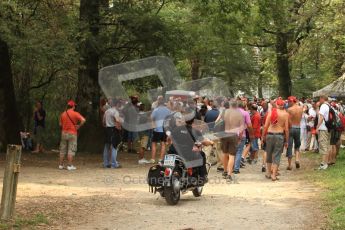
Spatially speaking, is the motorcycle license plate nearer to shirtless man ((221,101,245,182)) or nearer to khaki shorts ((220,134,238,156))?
shirtless man ((221,101,245,182))

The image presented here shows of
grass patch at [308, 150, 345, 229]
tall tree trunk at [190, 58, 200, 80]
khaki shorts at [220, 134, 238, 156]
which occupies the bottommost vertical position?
grass patch at [308, 150, 345, 229]

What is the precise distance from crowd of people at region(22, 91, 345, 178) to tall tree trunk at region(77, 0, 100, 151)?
0.75m

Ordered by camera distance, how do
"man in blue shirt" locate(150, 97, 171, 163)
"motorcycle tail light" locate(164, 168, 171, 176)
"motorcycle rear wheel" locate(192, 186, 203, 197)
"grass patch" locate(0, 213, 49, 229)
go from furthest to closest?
"man in blue shirt" locate(150, 97, 171, 163), "motorcycle rear wheel" locate(192, 186, 203, 197), "motorcycle tail light" locate(164, 168, 171, 176), "grass patch" locate(0, 213, 49, 229)

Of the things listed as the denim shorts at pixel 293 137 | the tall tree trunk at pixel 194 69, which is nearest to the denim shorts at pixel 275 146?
the denim shorts at pixel 293 137

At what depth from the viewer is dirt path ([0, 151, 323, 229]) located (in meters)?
9.70

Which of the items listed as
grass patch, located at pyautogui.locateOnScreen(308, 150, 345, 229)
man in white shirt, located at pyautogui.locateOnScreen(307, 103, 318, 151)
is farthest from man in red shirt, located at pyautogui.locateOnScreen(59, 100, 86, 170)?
man in white shirt, located at pyautogui.locateOnScreen(307, 103, 318, 151)

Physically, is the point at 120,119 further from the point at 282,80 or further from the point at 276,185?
the point at 282,80

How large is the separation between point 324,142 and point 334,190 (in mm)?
4512

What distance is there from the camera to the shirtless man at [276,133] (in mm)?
15281

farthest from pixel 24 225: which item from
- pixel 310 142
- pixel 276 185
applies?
pixel 310 142

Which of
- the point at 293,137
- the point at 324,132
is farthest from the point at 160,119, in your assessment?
the point at 324,132

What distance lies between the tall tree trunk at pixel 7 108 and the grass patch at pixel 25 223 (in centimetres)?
1146

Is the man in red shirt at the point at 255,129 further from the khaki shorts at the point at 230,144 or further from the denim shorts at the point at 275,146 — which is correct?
the khaki shorts at the point at 230,144

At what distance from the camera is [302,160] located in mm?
20703
